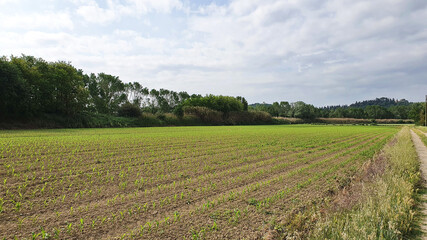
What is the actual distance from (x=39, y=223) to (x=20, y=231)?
0.41 meters

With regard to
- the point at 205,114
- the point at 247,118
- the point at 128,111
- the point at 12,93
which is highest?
the point at 12,93

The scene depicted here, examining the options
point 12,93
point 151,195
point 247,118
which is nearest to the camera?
point 151,195

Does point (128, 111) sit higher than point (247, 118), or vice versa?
point (128, 111)

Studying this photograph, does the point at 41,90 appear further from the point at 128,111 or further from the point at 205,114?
the point at 205,114

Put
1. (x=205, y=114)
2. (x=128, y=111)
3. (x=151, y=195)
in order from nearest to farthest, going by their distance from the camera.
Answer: (x=151, y=195)
(x=128, y=111)
(x=205, y=114)

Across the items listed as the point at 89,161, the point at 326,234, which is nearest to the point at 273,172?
the point at 326,234

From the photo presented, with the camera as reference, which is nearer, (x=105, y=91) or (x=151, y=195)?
(x=151, y=195)

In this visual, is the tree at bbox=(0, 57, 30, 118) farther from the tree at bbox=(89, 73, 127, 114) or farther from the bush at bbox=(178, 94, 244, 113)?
the bush at bbox=(178, 94, 244, 113)

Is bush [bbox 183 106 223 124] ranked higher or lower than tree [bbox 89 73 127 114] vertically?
lower

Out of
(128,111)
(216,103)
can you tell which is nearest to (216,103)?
(216,103)

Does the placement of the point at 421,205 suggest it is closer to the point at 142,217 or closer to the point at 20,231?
the point at 142,217

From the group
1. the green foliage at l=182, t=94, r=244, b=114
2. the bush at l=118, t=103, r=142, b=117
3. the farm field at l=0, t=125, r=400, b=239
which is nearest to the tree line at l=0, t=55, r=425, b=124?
the bush at l=118, t=103, r=142, b=117

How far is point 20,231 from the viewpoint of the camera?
199 inches

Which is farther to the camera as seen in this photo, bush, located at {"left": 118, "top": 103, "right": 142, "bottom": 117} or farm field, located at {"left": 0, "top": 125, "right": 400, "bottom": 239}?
bush, located at {"left": 118, "top": 103, "right": 142, "bottom": 117}
